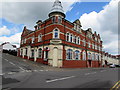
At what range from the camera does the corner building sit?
21250 millimetres

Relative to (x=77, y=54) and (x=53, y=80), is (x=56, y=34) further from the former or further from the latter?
(x=53, y=80)

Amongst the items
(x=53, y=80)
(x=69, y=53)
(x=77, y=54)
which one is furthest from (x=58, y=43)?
(x=53, y=80)

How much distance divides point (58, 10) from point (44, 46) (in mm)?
9484

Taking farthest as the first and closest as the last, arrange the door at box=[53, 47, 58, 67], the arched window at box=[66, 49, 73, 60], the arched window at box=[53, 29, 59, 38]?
1. the arched window at box=[66, 49, 73, 60]
2. the arched window at box=[53, 29, 59, 38]
3. the door at box=[53, 47, 58, 67]

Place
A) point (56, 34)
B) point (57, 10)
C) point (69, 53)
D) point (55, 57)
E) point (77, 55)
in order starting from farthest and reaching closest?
point (77, 55) → point (69, 53) → point (57, 10) → point (56, 34) → point (55, 57)

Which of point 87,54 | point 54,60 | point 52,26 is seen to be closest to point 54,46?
point 54,60

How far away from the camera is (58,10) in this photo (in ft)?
75.1

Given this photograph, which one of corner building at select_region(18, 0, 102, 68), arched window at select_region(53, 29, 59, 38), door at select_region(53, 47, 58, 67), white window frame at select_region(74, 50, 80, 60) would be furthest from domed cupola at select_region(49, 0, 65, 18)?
white window frame at select_region(74, 50, 80, 60)

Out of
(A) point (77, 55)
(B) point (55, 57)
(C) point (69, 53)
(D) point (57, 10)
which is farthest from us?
(A) point (77, 55)

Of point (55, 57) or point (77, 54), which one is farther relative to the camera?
point (77, 54)

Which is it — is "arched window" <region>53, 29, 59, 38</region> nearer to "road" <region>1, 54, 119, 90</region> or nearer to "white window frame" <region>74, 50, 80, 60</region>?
"white window frame" <region>74, 50, 80, 60</region>

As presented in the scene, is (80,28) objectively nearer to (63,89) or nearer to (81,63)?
(81,63)

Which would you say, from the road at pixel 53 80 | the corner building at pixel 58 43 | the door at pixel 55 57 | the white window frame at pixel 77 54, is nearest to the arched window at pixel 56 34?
the corner building at pixel 58 43

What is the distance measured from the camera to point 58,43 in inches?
837
